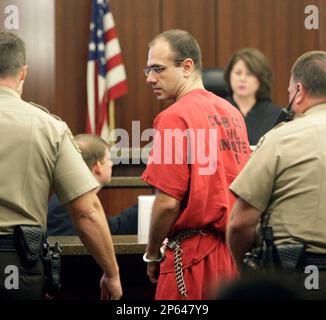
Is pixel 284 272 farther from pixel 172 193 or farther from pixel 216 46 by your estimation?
pixel 216 46

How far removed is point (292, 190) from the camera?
2.35 meters

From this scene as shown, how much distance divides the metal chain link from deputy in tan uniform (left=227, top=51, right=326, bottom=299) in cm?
34

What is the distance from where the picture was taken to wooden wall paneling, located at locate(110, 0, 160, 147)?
20.5 ft

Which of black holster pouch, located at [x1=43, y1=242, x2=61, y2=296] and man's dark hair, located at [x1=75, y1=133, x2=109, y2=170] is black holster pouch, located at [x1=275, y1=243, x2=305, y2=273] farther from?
man's dark hair, located at [x1=75, y1=133, x2=109, y2=170]

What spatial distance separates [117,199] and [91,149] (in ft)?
8.90

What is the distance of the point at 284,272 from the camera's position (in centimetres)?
238

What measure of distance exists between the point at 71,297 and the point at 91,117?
8.83 ft

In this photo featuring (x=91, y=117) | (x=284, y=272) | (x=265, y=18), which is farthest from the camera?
(x=265, y=18)

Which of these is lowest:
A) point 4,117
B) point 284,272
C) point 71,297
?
point 71,297

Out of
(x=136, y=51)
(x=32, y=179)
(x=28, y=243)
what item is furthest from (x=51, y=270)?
(x=136, y=51)

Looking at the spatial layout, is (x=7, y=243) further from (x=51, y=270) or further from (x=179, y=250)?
(x=179, y=250)

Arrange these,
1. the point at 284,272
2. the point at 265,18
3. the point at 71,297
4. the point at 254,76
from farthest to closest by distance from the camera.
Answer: the point at 265,18 → the point at 254,76 → the point at 71,297 → the point at 284,272

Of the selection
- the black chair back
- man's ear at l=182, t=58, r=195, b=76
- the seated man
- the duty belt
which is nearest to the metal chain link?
the duty belt
